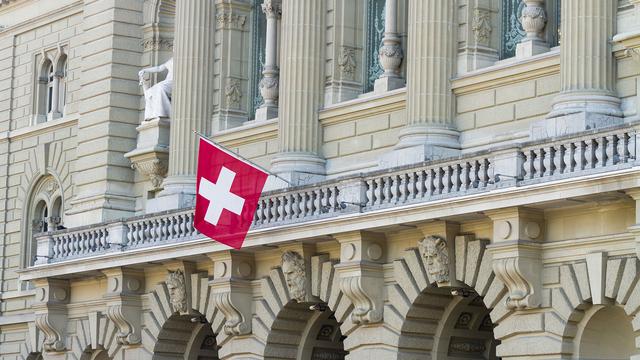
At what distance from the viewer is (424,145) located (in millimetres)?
35281

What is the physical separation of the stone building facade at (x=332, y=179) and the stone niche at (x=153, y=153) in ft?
0.21

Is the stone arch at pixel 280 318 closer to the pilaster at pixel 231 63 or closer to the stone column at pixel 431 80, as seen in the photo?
the stone column at pixel 431 80

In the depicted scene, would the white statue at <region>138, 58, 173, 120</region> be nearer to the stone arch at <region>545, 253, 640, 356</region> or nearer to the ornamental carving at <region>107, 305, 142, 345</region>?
the ornamental carving at <region>107, 305, 142, 345</region>

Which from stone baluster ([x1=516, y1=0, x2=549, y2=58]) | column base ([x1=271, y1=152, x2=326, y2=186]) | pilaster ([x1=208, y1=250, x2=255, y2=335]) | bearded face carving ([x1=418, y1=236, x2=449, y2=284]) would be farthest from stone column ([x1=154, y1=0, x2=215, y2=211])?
stone baluster ([x1=516, y1=0, x2=549, y2=58])

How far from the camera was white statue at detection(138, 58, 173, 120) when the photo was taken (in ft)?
148

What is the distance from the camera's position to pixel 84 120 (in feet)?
155

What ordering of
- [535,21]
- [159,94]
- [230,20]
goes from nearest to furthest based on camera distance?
[535,21] → [230,20] → [159,94]

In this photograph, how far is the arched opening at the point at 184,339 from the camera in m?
42.3

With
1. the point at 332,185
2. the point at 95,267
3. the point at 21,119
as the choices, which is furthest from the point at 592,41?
the point at 21,119

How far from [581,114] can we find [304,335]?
9825 millimetres

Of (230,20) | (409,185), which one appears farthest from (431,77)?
(230,20)

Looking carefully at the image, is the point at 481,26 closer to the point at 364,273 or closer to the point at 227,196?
the point at 364,273

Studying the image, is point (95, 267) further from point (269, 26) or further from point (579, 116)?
point (579, 116)

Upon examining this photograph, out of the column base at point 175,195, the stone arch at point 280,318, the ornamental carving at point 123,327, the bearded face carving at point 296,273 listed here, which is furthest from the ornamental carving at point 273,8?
the ornamental carving at point 123,327
